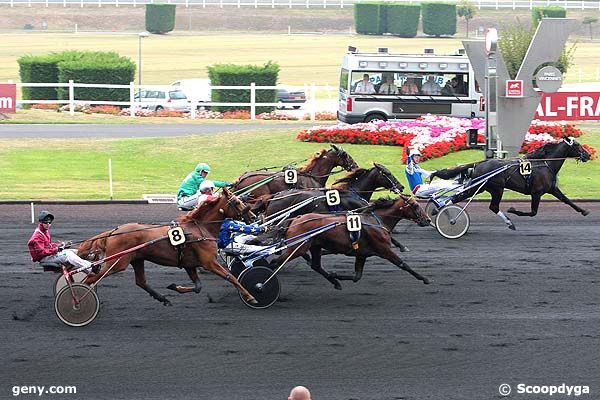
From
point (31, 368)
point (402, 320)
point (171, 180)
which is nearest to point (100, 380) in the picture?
point (31, 368)

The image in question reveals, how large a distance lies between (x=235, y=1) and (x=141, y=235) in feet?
235

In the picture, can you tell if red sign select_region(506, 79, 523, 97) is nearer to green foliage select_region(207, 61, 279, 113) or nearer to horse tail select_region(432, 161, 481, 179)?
horse tail select_region(432, 161, 481, 179)

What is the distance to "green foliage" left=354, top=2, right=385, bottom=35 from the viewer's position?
7381 centimetres

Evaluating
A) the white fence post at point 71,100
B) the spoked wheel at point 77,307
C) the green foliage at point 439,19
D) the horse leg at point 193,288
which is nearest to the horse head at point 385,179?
the horse leg at point 193,288

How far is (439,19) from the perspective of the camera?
245 ft

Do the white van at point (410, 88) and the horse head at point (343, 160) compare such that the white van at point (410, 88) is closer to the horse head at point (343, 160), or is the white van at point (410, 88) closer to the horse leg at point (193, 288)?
the horse head at point (343, 160)

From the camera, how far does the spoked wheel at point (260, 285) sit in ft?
41.4

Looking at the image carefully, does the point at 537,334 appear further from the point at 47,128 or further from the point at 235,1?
the point at 235,1

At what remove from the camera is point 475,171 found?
57.8 ft

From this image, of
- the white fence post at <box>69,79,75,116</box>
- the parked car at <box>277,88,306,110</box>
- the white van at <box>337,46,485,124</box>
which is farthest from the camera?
the parked car at <box>277,88,306,110</box>

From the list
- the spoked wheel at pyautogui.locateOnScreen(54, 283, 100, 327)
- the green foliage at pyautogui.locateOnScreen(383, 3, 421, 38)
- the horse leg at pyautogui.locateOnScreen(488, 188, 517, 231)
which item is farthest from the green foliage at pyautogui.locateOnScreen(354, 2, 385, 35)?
the spoked wheel at pyautogui.locateOnScreen(54, 283, 100, 327)

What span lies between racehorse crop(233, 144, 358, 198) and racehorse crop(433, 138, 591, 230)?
1.85 metres

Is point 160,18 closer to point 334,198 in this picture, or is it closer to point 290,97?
point 290,97

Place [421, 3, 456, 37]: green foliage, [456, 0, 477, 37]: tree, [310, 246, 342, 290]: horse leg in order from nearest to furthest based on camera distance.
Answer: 1. [310, 246, 342, 290]: horse leg
2. [421, 3, 456, 37]: green foliage
3. [456, 0, 477, 37]: tree
